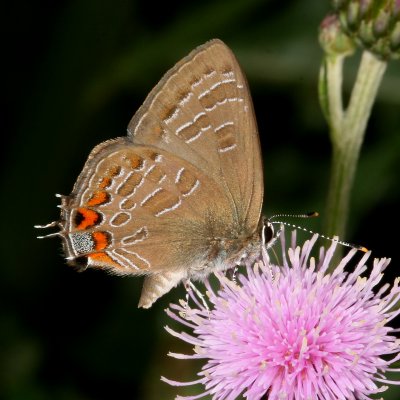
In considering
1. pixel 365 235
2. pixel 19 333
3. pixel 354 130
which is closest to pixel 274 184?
pixel 365 235

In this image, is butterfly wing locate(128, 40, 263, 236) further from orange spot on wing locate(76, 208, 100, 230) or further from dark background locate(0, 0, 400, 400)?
dark background locate(0, 0, 400, 400)

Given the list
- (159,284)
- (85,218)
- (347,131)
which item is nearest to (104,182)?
(85,218)

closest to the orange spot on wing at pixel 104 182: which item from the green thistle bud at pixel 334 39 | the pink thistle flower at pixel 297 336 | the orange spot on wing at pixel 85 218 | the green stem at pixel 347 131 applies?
the orange spot on wing at pixel 85 218

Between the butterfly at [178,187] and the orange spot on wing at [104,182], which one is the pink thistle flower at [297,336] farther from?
the orange spot on wing at [104,182]

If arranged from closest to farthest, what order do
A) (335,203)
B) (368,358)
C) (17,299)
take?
1. (368,358)
2. (335,203)
3. (17,299)

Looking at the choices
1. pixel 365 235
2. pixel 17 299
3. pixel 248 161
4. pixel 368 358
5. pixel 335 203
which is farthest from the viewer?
pixel 17 299

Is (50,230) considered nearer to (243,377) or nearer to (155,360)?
(155,360)

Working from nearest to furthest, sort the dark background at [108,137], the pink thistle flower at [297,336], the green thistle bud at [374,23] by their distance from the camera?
the pink thistle flower at [297,336] < the green thistle bud at [374,23] < the dark background at [108,137]
